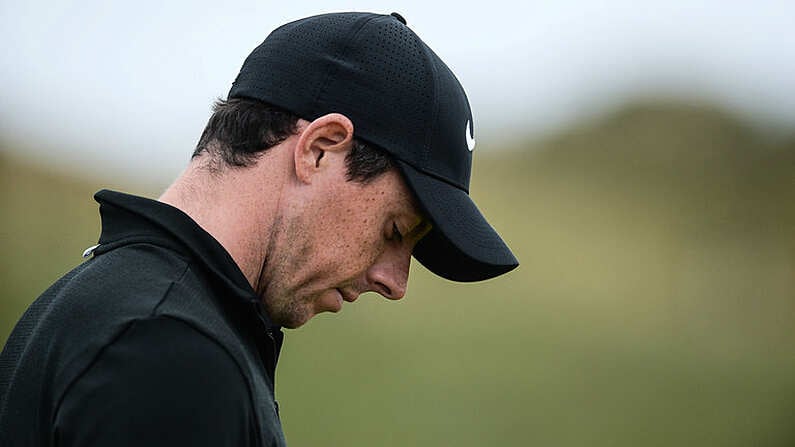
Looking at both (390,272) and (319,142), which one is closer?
(319,142)

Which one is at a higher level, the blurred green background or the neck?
the neck

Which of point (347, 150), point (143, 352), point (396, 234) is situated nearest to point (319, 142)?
point (347, 150)

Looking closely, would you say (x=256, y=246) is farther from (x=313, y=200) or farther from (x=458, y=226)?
(x=458, y=226)

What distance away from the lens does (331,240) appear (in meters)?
0.97

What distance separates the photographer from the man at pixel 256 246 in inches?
27.6

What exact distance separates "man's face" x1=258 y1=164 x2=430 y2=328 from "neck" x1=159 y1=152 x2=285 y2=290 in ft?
0.07

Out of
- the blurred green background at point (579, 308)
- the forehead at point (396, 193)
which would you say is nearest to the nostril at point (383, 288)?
the forehead at point (396, 193)

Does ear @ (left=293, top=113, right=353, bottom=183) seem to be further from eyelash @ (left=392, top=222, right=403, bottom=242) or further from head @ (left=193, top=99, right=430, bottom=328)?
eyelash @ (left=392, top=222, right=403, bottom=242)

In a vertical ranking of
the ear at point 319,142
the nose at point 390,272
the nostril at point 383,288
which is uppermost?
the ear at point 319,142

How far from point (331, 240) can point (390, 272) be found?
12 centimetres

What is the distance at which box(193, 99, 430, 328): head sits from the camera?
3.04ft

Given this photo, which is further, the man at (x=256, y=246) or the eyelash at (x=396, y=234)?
the eyelash at (x=396, y=234)

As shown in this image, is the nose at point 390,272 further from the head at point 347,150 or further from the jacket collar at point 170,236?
the jacket collar at point 170,236

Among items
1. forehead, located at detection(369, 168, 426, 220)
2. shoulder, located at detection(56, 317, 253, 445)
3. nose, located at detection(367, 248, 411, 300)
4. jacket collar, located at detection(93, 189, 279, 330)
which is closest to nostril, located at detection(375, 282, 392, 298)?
nose, located at detection(367, 248, 411, 300)
